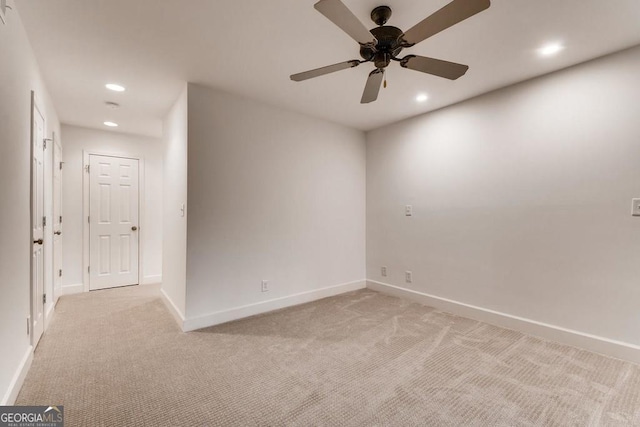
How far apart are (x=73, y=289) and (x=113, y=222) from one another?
1.06 m

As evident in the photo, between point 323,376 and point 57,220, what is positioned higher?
point 57,220

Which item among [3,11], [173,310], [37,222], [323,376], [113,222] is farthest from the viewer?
[113,222]

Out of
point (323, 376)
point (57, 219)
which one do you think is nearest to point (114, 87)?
point (57, 219)

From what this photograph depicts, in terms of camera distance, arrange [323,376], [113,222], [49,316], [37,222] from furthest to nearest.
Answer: [113,222] < [49,316] < [37,222] < [323,376]

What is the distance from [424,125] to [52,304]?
4.86 metres

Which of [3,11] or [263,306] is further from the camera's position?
[263,306]

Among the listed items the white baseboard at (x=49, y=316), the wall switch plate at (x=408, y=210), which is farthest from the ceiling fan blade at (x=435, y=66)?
the white baseboard at (x=49, y=316)

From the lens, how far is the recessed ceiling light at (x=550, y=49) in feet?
7.06

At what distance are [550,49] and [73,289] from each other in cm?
609

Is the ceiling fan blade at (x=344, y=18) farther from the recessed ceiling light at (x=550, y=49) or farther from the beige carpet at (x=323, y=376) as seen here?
the beige carpet at (x=323, y=376)

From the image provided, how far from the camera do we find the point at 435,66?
178 cm

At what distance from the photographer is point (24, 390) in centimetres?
182

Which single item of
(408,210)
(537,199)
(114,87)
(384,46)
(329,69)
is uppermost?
(114,87)

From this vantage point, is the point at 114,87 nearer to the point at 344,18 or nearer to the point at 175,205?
the point at 175,205
